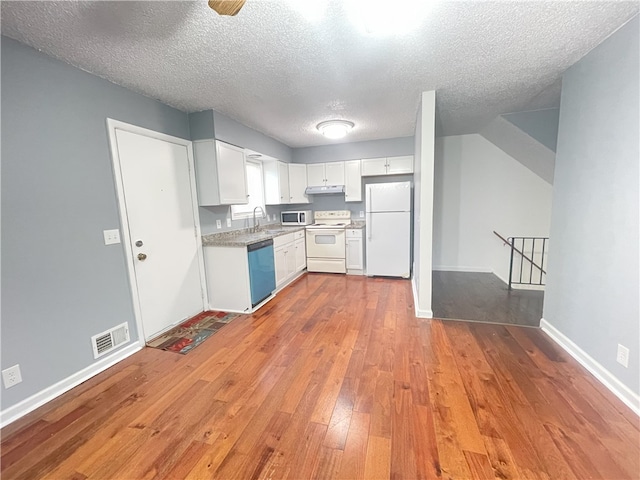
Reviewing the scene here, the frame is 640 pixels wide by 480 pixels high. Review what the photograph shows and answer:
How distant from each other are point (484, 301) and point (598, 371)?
5.15 feet

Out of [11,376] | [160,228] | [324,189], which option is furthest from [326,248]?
[11,376]

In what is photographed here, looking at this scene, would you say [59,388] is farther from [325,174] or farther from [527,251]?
[527,251]

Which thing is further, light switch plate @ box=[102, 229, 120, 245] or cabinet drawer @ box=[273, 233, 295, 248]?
cabinet drawer @ box=[273, 233, 295, 248]

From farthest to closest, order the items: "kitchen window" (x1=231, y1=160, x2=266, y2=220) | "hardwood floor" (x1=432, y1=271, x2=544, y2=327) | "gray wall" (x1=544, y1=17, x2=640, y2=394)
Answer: "kitchen window" (x1=231, y1=160, x2=266, y2=220) → "hardwood floor" (x1=432, y1=271, x2=544, y2=327) → "gray wall" (x1=544, y1=17, x2=640, y2=394)

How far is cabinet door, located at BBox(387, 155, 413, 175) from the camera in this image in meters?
4.70

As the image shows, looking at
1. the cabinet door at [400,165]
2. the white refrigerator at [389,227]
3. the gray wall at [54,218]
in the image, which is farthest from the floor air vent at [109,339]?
the cabinet door at [400,165]

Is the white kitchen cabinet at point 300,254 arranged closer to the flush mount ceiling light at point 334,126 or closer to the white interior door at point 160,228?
the white interior door at point 160,228

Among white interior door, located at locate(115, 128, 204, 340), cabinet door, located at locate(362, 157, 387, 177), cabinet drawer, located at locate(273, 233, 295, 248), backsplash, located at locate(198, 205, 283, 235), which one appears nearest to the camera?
white interior door, located at locate(115, 128, 204, 340)

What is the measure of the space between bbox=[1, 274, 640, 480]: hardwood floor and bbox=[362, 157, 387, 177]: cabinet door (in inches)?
125

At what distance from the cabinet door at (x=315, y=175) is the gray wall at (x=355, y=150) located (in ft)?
0.50

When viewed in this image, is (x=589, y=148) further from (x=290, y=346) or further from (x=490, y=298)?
(x=290, y=346)

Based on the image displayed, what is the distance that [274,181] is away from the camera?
15.7 ft

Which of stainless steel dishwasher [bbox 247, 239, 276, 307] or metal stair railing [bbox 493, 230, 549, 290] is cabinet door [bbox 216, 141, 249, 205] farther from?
metal stair railing [bbox 493, 230, 549, 290]

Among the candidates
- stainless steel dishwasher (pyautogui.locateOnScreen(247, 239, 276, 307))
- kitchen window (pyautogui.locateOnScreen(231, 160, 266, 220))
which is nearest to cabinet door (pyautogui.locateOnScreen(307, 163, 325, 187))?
kitchen window (pyautogui.locateOnScreen(231, 160, 266, 220))
